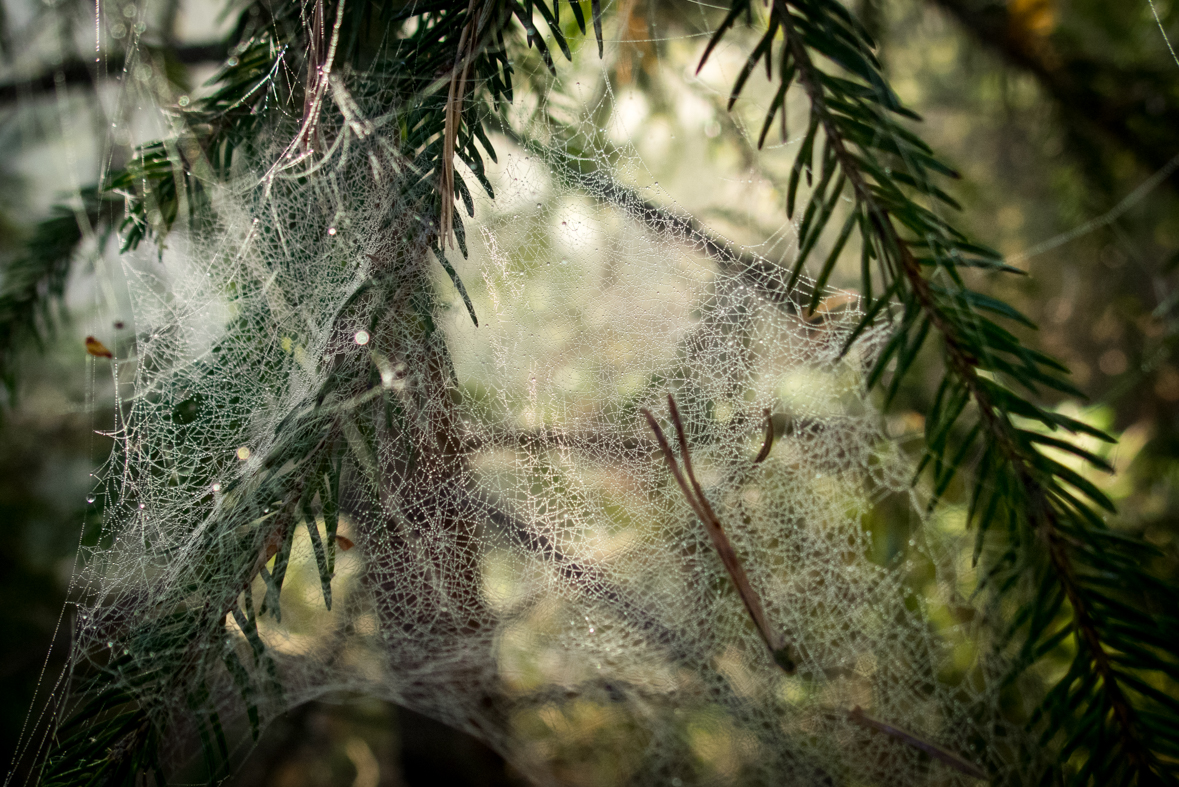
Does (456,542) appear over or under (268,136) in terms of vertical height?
under

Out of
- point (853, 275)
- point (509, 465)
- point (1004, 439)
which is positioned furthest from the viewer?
point (853, 275)

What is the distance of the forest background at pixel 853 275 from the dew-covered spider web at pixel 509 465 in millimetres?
149

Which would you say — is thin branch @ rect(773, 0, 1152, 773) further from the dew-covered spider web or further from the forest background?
the forest background

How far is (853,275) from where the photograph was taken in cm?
174

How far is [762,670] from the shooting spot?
90 cm

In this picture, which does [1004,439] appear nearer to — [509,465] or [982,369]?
[982,369]

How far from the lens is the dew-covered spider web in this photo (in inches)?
23.0

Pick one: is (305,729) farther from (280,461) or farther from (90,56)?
(90,56)

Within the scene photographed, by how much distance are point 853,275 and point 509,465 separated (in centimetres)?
142

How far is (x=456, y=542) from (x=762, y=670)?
532 mm

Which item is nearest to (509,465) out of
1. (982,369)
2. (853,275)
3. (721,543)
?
(721,543)

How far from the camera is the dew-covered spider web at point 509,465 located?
1.91 feet

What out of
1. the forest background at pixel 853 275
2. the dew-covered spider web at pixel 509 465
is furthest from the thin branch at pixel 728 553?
the forest background at pixel 853 275

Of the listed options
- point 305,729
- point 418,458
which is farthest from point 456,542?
point 305,729
